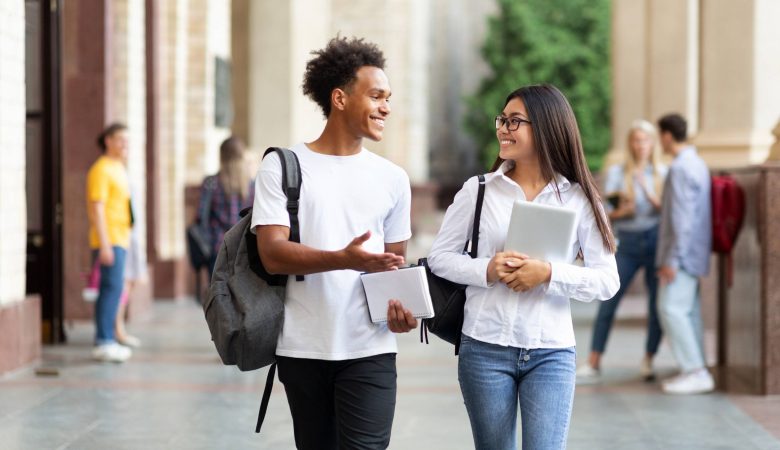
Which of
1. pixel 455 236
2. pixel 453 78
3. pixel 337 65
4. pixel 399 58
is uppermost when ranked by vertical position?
pixel 453 78

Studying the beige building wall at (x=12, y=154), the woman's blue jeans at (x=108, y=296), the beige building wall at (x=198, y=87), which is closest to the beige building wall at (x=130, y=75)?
the beige building wall at (x=198, y=87)

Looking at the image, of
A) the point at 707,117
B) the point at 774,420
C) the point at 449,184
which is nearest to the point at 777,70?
the point at 707,117

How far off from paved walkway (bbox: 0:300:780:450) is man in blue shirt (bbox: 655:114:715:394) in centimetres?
25

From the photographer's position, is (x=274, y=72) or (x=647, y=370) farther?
(x=274, y=72)

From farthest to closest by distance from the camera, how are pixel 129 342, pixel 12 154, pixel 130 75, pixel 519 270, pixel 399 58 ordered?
pixel 399 58 → pixel 130 75 → pixel 129 342 → pixel 12 154 → pixel 519 270

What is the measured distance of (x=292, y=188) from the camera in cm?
441

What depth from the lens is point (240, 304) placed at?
4.41 meters

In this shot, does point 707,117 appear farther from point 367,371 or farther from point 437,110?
point 437,110

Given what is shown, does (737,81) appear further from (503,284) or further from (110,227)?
(503,284)

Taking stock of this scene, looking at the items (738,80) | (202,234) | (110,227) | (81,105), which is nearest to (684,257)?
(738,80)

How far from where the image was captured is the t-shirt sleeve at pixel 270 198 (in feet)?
14.4

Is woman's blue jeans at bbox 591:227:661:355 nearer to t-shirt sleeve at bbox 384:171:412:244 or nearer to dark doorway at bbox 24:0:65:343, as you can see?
dark doorway at bbox 24:0:65:343

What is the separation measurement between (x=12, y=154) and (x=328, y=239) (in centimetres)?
620

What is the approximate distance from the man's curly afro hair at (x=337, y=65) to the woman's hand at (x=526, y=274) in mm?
859
